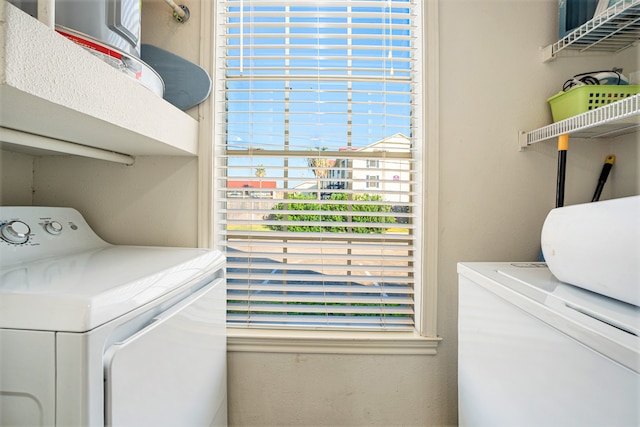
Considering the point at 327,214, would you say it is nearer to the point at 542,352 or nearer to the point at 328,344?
the point at 328,344

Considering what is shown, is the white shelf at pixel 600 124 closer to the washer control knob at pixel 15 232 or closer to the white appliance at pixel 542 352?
the white appliance at pixel 542 352

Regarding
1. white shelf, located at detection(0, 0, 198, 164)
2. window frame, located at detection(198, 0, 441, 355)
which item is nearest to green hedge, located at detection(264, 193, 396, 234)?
window frame, located at detection(198, 0, 441, 355)

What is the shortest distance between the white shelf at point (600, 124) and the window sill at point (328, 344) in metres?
0.95

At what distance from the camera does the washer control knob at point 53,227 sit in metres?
0.96

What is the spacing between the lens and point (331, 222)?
1.34 metres

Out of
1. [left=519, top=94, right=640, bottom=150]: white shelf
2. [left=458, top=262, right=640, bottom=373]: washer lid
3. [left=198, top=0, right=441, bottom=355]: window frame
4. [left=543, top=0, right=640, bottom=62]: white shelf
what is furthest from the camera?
[left=198, top=0, right=441, bottom=355]: window frame

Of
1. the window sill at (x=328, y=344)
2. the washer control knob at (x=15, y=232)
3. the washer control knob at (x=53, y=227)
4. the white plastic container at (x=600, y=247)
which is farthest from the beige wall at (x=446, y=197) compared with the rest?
the white plastic container at (x=600, y=247)

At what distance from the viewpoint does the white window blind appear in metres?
1.33

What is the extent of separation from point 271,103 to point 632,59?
154 centimetres

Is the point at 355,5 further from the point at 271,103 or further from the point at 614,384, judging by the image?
the point at 614,384

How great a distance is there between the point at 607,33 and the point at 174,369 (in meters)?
1.87

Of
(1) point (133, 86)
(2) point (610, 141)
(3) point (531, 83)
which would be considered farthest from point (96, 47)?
(2) point (610, 141)

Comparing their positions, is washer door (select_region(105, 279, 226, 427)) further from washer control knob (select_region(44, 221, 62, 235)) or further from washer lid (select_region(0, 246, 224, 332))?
washer control knob (select_region(44, 221, 62, 235))

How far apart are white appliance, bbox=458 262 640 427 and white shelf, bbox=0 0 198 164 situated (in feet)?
3.61
